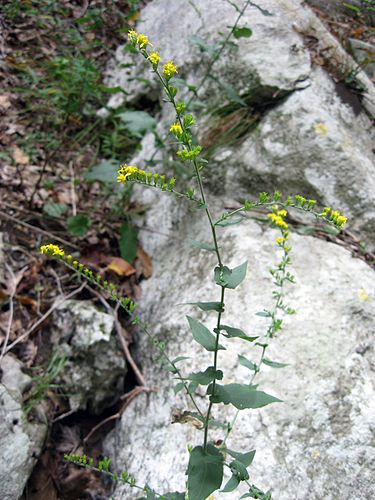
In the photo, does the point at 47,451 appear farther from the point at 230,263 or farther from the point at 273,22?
the point at 273,22

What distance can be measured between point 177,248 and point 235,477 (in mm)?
1550

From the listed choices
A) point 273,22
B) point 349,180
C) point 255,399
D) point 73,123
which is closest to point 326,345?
point 255,399

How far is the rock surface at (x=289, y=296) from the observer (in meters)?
1.63

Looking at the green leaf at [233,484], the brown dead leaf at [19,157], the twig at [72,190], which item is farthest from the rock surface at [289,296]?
the brown dead leaf at [19,157]

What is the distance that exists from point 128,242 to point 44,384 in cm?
100

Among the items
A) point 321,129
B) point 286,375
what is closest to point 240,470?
point 286,375

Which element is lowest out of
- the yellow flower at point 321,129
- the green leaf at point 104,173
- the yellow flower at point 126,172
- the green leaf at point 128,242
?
the green leaf at point 128,242

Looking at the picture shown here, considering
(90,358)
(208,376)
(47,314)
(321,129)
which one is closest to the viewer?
(208,376)

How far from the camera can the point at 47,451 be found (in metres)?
1.97

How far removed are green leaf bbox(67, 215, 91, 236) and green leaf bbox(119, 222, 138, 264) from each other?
229mm

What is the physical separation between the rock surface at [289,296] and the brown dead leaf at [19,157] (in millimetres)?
827

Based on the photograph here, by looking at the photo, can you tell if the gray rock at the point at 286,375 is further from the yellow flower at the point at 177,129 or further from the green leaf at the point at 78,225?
the yellow flower at the point at 177,129

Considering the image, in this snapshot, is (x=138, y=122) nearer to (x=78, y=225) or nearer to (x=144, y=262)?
(x=78, y=225)

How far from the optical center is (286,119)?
2627mm
